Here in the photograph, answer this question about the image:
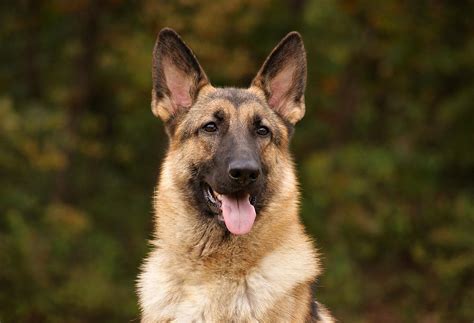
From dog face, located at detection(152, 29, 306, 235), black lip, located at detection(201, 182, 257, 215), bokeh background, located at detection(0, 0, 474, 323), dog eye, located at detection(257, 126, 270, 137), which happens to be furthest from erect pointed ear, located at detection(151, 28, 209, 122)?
bokeh background, located at detection(0, 0, 474, 323)

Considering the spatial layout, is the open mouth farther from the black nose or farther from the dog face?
the black nose

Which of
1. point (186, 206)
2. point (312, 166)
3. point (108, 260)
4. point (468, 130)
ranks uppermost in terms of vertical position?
point (186, 206)

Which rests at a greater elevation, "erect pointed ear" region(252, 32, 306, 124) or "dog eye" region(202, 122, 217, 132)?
"erect pointed ear" region(252, 32, 306, 124)

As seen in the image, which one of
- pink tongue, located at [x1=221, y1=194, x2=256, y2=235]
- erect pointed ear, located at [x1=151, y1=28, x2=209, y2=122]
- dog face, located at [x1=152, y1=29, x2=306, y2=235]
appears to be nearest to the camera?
pink tongue, located at [x1=221, y1=194, x2=256, y2=235]

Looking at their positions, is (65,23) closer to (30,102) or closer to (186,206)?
(30,102)

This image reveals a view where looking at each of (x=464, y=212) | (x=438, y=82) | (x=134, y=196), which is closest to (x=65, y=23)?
(x=134, y=196)

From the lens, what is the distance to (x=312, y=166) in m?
15.0

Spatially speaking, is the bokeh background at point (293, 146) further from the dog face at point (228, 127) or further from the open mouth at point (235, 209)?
the open mouth at point (235, 209)

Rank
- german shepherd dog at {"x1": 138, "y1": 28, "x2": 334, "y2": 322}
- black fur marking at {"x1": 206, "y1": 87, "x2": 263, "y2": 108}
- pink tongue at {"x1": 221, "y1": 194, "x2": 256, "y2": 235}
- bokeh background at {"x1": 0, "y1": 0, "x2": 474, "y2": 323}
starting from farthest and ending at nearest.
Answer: bokeh background at {"x1": 0, "y1": 0, "x2": 474, "y2": 323} → black fur marking at {"x1": 206, "y1": 87, "x2": 263, "y2": 108} → pink tongue at {"x1": 221, "y1": 194, "x2": 256, "y2": 235} → german shepherd dog at {"x1": 138, "y1": 28, "x2": 334, "y2": 322}

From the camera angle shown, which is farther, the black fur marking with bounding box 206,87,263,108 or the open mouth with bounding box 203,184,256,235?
the black fur marking with bounding box 206,87,263,108

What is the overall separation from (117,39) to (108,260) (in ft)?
12.7

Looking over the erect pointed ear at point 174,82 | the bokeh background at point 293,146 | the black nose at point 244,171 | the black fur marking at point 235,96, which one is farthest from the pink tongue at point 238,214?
the bokeh background at point 293,146

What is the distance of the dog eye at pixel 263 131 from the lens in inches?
244

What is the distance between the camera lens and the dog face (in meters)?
5.75
